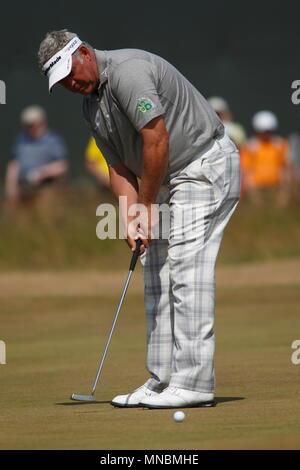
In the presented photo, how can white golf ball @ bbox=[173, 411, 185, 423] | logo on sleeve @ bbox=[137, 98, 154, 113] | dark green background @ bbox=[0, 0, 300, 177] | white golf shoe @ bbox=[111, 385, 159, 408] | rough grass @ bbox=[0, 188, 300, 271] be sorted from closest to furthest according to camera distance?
white golf ball @ bbox=[173, 411, 185, 423] → logo on sleeve @ bbox=[137, 98, 154, 113] → white golf shoe @ bbox=[111, 385, 159, 408] → rough grass @ bbox=[0, 188, 300, 271] → dark green background @ bbox=[0, 0, 300, 177]

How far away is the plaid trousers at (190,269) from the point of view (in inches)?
287

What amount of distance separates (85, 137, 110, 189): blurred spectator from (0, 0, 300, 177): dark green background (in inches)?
38.2

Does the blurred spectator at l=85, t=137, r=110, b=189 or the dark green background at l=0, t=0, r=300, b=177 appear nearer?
the blurred spectator at l=85, t=137, r=110, b=189

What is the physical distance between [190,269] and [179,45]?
12483 millimetres

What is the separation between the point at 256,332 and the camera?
1191 centimetres

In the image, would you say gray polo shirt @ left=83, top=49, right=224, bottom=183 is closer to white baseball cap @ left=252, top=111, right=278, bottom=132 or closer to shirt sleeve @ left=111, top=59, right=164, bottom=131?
shirt sleeve @ left=111, top=59, right=164, bottom=131

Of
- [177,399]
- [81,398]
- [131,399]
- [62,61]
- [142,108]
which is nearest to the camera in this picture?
[142,108]

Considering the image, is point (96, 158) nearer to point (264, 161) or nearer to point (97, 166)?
point (97, 166)

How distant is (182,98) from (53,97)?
1228 cm

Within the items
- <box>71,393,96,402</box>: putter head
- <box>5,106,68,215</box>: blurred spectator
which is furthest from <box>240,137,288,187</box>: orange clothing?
<box>71,393,96,402</box>: putter head

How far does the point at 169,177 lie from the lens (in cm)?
743

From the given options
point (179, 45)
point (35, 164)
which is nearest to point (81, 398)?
point (35, 164)

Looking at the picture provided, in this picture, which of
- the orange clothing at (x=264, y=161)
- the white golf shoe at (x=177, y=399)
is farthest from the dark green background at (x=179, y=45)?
the white golf shoe at (x=177, y=399)

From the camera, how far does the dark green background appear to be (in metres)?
19.2
